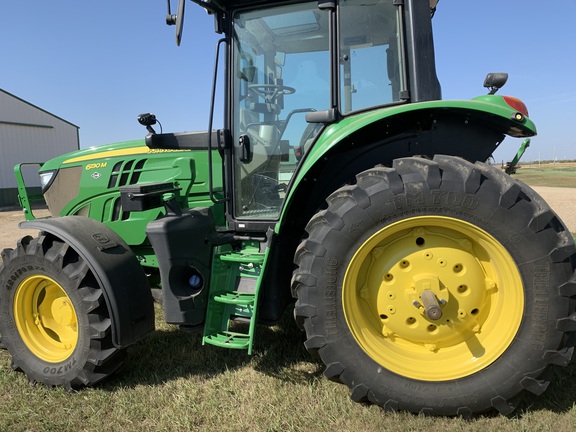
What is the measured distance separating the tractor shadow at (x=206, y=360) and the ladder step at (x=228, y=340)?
0.29m

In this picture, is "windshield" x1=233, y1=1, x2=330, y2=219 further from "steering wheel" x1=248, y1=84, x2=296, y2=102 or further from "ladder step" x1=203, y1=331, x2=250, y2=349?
"ladder step" x1=203, y1=331, x2=250, y2=349

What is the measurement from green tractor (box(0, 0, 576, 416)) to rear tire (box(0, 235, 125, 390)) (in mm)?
12

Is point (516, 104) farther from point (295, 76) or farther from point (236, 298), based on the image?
point (236, 298)

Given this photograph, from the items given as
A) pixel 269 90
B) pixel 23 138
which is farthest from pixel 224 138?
pixel 23 138

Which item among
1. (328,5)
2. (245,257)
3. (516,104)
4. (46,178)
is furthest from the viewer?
(46,178)

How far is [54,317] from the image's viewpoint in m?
2.83

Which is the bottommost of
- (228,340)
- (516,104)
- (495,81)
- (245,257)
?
(228,340)

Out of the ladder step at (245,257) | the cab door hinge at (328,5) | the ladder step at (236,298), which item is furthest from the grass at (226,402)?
the cab door hinge at (328,5)

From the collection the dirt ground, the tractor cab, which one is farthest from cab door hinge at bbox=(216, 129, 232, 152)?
the dirt ground

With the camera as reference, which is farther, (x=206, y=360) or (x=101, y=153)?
(x=101, y=153)

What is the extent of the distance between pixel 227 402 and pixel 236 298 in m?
0.59

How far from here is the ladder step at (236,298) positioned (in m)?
2.47

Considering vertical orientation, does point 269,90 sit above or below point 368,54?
below

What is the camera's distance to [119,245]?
2703 mm
